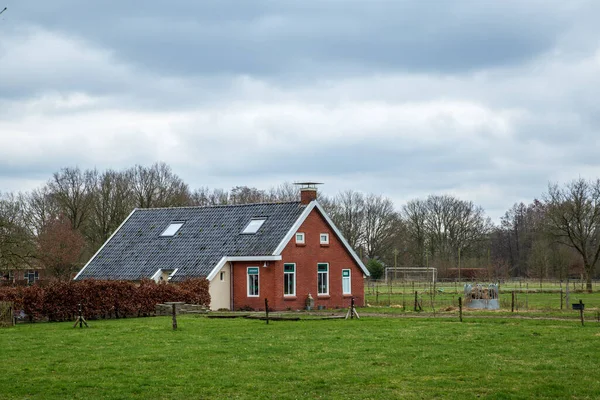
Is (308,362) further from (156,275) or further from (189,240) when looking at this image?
(189,240)

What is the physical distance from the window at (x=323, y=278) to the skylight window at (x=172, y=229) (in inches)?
355

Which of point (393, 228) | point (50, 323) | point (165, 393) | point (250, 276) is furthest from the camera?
point (393, 228)

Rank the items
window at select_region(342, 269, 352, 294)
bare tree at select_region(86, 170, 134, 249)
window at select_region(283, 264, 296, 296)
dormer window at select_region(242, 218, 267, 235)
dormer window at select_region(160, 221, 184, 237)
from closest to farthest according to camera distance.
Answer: window at select_region(283, 264, 296, 296)
dormer window at select_region(242, 218, 267, 235)
window at select_region(342, 269, 352, 294)
dormer window at select_region(160, 221, 184, 237)
bare tree at select_region(86, 170, 134, 249)

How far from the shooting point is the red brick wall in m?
41.9

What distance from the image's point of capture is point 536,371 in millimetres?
16797

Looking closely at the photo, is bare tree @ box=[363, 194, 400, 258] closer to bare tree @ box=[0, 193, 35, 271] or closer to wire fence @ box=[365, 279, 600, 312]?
wire fence @ box=[365, 279, 600, 312]

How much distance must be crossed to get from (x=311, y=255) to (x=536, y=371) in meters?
27.3

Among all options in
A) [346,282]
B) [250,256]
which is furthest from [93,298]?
[346,282]

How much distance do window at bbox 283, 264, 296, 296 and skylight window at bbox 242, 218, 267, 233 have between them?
294 cm

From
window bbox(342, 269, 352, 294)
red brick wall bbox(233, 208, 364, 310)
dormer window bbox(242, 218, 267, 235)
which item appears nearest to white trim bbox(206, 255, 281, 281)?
red brick wall bbox(233, 208, 364, 310)

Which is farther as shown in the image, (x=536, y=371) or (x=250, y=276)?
(x=250, y=276)

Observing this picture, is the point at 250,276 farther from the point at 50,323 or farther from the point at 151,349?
the point at 151,349

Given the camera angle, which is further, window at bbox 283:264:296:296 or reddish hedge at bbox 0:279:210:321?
window at bbox 283:264:296:296

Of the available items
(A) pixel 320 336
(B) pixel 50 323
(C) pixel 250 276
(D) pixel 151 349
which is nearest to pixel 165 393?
(D) pixel 151 349
